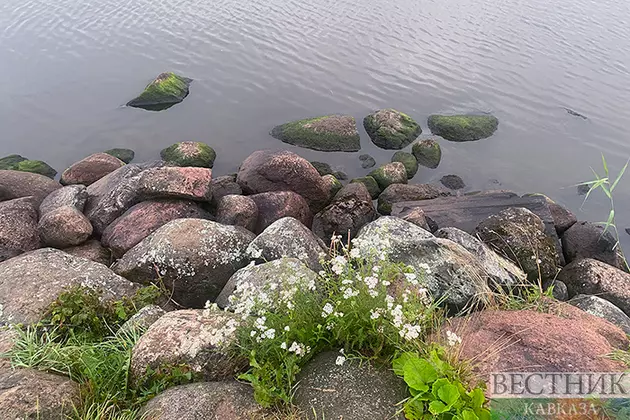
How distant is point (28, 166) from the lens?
1401cm

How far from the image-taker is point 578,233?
11148 millimetres

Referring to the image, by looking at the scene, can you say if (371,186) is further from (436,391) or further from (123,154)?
(436,391)

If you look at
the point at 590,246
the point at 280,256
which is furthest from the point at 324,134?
the point at 280,256

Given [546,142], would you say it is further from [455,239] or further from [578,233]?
[455,239]

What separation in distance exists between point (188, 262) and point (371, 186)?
7372 millimetres

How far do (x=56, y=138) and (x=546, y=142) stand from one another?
55.6ft

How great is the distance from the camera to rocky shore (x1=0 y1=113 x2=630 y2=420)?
4.05 meters

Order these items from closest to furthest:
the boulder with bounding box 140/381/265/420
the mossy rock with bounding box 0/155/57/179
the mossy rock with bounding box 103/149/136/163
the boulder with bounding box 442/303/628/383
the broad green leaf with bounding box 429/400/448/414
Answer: the broad green leaf with bounding box 429/400/448/414 → the boulder with bounding box 140/381/265/420 → the boulder with bounding box 442/303/628/383 → the mossy rock with bounding box 0/155/57/179 → the mossy rock with bounding box 103/149/136/163

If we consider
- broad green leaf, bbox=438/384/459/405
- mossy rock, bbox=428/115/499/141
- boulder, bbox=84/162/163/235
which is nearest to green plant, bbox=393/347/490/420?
broad green leaf, bbox=438/384/459/405

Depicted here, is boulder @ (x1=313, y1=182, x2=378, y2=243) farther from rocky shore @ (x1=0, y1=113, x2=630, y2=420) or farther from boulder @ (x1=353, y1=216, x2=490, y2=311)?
boulder @ (x1=353, y1=216, x2=490, y2=311)

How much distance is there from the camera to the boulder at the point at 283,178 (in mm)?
11602

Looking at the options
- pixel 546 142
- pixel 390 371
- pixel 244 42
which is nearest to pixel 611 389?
pixel 390 371

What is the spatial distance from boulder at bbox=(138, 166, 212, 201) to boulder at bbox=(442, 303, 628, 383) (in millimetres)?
6533

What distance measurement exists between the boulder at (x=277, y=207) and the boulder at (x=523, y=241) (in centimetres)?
395
